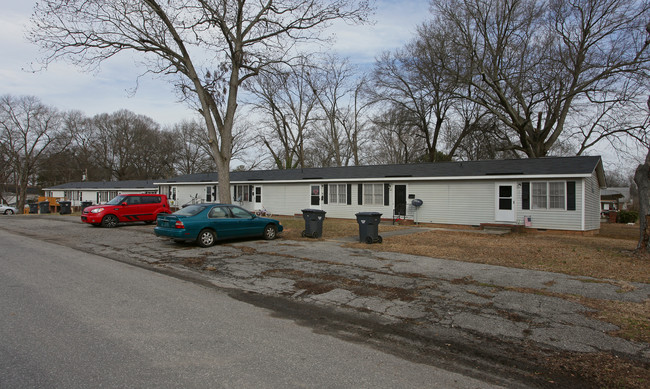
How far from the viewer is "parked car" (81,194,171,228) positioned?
17.6m

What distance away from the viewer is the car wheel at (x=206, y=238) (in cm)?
1112

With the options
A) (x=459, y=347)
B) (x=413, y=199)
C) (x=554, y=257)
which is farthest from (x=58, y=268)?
(x=413, y=199)

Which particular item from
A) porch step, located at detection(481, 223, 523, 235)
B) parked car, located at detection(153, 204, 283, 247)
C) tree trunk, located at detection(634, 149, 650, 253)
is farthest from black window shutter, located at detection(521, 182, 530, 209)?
parked car, located at detection(153, 204, 283, 247)

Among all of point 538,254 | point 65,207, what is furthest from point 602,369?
point 65,207

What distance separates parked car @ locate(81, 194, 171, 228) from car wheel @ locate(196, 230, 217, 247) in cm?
918

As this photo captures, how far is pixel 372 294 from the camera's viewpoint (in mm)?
6234

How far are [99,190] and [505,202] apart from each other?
43966mm

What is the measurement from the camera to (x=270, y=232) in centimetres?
1304

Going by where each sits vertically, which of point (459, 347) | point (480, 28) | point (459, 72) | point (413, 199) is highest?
point (480, 28)

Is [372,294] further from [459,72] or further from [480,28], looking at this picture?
[480,28]

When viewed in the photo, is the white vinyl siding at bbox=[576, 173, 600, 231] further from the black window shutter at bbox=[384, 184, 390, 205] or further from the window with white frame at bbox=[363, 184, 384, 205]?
the window with white frame at bbox=[363, 184, 384, 205]

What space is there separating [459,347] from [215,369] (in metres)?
2.65

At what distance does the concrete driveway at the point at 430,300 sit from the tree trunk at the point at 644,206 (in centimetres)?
389

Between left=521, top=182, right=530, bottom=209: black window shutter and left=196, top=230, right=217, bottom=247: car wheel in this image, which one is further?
left=521, top=182, right=530, bottom=209: black window shutter
